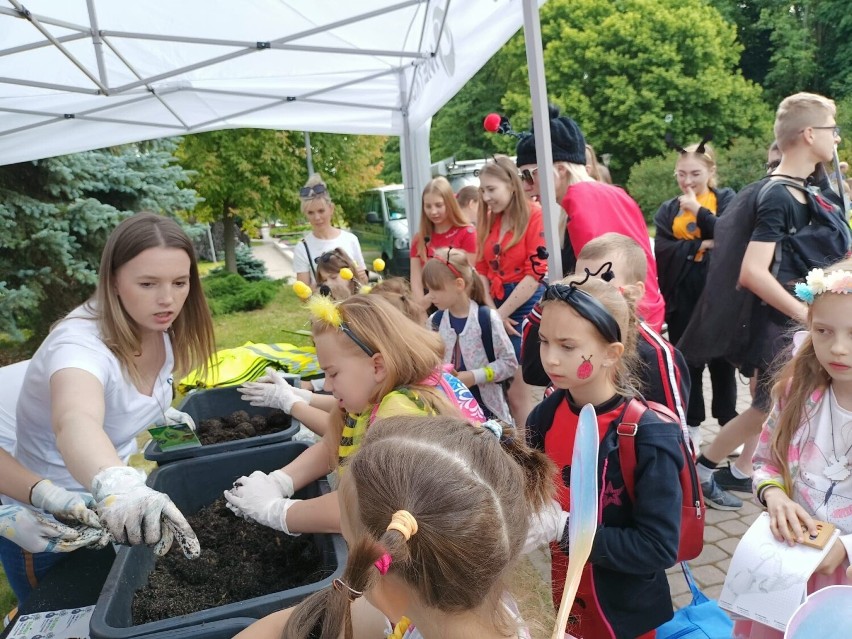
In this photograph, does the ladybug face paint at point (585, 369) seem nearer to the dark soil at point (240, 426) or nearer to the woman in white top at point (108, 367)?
the woman in white top at point (108, 367)

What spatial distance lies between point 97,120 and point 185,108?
62cm

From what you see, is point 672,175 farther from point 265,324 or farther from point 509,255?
point 509,255

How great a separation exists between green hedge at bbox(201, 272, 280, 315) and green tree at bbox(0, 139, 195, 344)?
349cm

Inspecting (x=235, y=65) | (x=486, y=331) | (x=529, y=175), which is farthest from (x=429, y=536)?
(x=235, y=65)

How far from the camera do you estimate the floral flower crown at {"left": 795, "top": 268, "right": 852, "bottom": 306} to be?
1419 millimetres

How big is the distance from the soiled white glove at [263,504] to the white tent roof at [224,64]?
2133mm

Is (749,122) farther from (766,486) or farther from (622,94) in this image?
(766,486)

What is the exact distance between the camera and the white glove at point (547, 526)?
3.93 feet

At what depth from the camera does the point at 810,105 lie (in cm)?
242

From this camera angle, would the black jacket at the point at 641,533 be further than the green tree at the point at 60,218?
No

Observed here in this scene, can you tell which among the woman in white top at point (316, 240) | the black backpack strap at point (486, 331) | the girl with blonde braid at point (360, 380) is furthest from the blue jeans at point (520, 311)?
the girl with blonde braid at point (360, 380)

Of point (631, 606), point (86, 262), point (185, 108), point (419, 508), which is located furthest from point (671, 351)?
point (86, 262)

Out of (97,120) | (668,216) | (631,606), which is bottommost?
(631,606)

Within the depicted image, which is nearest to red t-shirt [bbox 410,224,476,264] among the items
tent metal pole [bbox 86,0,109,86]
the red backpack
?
tent metal pole [bbox 86,0,109,86]
